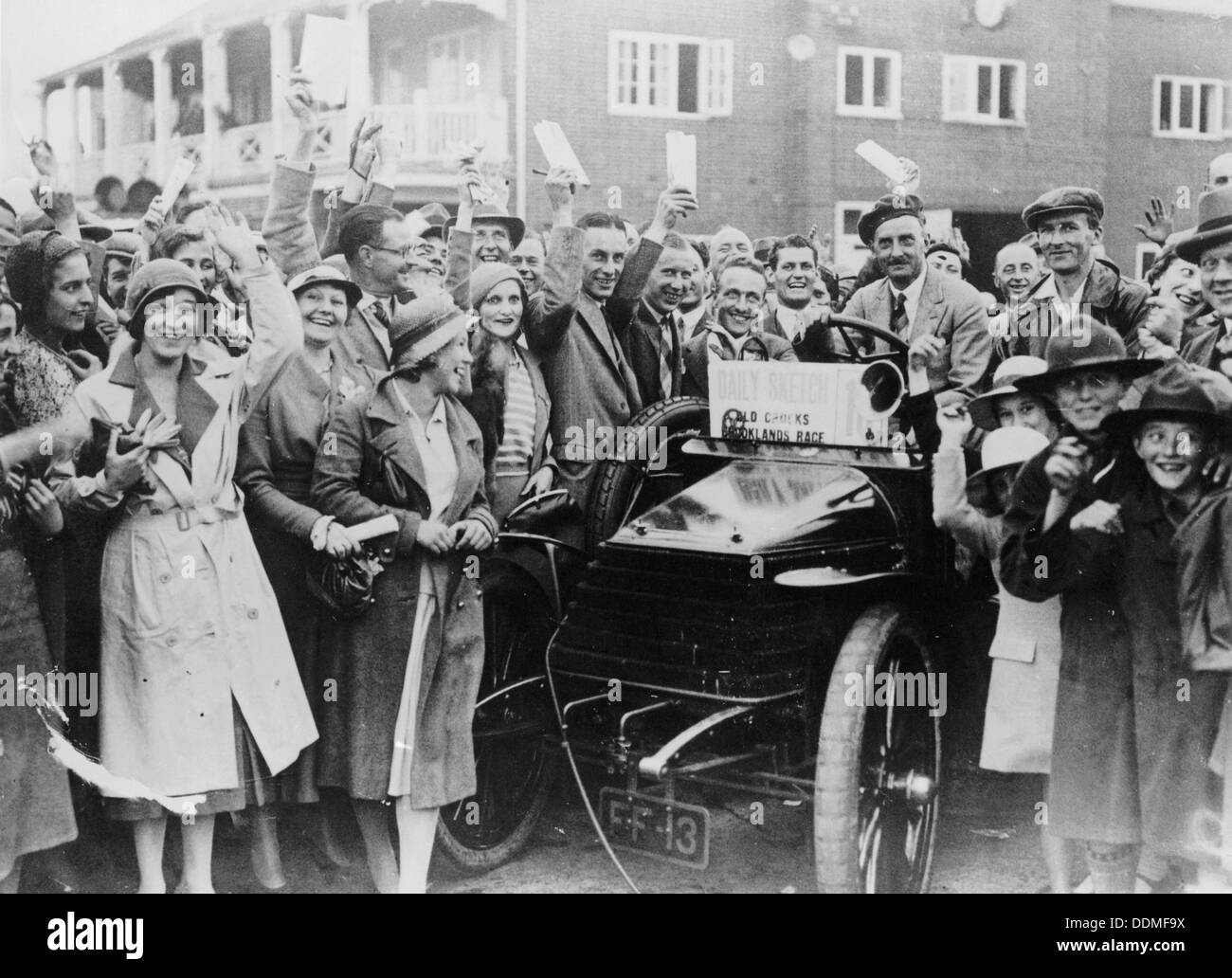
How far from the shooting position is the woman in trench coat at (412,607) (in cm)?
525

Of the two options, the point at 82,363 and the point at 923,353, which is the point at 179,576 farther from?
the point at 923,353

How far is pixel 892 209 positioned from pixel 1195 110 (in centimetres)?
118

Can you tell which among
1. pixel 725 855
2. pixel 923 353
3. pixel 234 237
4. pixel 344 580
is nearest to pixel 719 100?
pixel 923 353

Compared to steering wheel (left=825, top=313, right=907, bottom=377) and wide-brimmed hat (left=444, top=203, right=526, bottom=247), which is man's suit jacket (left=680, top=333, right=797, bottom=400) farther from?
wide-brimmed hat (left=444, top=203, right=526, bottom=247)

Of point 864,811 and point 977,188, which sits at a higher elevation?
point 977,188

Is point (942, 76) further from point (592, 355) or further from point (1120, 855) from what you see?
point (1120, 855)

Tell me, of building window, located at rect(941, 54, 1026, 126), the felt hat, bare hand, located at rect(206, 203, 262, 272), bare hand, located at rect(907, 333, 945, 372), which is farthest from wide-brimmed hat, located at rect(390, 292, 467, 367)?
building window, located at rect(941, 54, 1026, 126)

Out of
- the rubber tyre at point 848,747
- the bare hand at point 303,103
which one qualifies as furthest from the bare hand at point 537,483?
the bare hand at point 303,103

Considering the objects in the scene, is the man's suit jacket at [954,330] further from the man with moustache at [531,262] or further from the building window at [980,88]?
the man with moustache at [531,262]

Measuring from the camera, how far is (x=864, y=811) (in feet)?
16.6

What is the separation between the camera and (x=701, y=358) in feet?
18.3

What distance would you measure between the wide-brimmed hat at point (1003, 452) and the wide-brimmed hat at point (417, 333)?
1.92 metres
